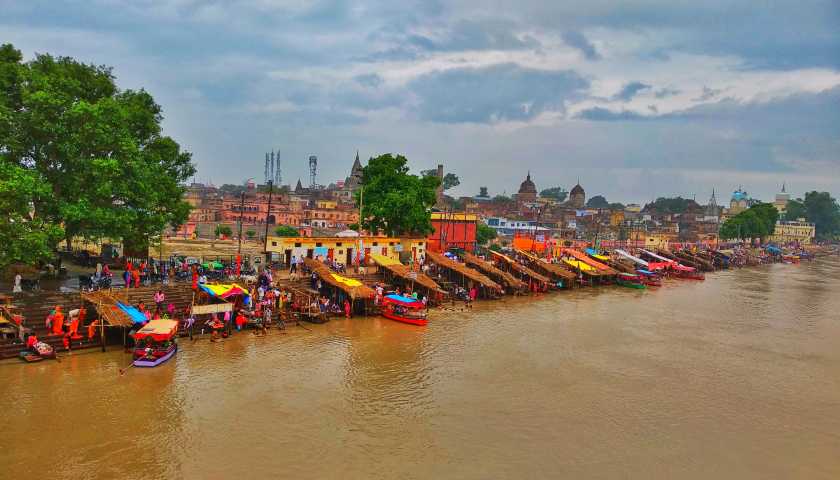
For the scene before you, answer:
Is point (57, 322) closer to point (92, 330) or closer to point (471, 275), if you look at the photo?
point (92, 330)

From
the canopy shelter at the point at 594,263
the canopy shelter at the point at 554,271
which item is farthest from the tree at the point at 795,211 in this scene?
the canopy shelter at the point at 554,271

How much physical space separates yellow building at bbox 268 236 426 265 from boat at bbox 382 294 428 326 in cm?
682

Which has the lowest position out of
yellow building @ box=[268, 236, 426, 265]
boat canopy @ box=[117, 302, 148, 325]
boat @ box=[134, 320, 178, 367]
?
boat @ box=[134, 320, 178, 367]

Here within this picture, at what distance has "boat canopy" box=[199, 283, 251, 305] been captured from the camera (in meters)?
21.1

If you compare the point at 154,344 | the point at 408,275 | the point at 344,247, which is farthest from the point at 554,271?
the point at 154,344

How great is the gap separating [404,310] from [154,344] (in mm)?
10980

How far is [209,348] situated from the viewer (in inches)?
754

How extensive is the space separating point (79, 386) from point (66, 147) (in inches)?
380

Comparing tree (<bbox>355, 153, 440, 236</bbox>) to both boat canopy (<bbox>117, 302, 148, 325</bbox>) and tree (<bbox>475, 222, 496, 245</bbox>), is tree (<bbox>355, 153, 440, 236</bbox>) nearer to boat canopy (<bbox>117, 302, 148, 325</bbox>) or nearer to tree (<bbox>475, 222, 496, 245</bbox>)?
boat canopy (<bbox>117, 302, 148, 325</bbox>)

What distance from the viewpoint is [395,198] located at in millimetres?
36531

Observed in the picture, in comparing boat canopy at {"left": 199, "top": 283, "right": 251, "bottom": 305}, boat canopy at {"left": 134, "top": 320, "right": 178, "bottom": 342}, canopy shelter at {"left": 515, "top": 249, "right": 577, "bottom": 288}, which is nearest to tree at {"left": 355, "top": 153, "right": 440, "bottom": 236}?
canopy shelter at {"left": 515, "top": 249, "right": 577, "bottom": 288}

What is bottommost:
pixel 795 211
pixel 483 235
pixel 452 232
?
pixel 483 235

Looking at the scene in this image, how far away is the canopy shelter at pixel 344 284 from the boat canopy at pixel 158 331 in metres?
8.41

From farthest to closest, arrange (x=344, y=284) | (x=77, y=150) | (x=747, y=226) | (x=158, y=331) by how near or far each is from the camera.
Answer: (x=747, y=226), (x=344, y=284), (x=77, y=150), (x=158, y=331)
